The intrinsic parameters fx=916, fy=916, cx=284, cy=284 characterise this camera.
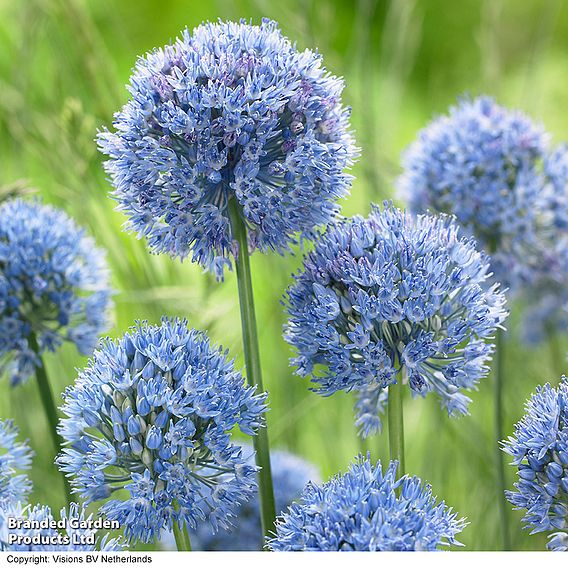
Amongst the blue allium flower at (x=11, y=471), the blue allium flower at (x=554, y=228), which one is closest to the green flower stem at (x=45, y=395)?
the blue allium flower at (x=11, y=471)

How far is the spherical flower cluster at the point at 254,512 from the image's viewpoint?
54.1 inches

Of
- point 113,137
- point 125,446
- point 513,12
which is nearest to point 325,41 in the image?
point 113,137

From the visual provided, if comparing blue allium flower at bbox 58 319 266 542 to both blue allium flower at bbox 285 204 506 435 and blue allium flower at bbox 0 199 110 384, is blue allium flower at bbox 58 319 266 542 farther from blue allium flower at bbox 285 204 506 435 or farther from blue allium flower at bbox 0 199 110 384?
blue allium flower at bbox 0 199 110 384

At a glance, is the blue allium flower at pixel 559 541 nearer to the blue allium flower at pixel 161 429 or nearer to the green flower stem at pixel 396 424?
the green flower stem at pixel 396 424

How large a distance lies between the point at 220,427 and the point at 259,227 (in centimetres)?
23

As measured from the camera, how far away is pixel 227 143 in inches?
37.1

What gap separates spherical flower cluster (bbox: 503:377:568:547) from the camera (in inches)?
37.2

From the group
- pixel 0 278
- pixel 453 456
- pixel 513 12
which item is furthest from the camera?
pixel 513 12

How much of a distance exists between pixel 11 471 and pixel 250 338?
299mm

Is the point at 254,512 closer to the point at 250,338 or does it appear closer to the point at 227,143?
the point at 250,338

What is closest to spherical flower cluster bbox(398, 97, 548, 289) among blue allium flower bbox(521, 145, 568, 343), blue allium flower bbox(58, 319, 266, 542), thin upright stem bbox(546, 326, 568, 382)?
blue allium flower bbox(521, 145, 568, 343)
